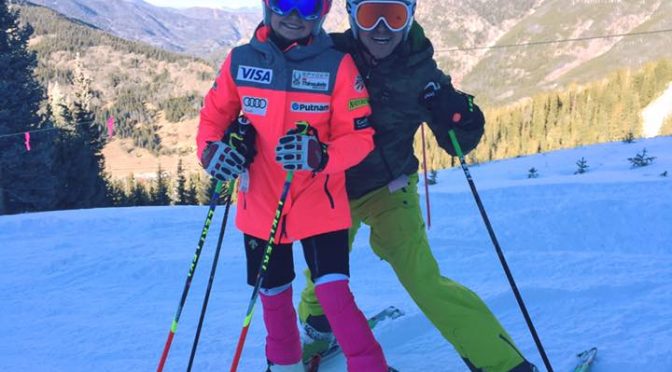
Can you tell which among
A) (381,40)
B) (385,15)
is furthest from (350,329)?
(385,15)

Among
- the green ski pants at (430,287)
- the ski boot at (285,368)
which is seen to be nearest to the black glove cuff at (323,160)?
the green ski pants at (430,287)

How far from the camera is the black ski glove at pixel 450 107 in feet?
8.16

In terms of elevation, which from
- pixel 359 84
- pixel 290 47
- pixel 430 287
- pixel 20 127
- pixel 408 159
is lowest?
pixel 430 287

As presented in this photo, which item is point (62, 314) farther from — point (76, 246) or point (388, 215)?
point (388, 215)

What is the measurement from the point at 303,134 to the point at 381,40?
69cm

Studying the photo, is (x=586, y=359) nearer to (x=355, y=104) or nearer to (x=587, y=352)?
(x=587, y=352)

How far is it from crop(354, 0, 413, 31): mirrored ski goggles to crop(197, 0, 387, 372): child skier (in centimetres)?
22

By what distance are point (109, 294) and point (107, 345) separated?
100 cm

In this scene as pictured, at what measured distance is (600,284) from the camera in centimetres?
346

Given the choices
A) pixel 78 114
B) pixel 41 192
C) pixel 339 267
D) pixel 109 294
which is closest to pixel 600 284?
pixel 339 267

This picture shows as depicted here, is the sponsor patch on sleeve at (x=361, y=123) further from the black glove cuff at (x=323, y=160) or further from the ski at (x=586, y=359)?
the ski at (x=586, y=359)

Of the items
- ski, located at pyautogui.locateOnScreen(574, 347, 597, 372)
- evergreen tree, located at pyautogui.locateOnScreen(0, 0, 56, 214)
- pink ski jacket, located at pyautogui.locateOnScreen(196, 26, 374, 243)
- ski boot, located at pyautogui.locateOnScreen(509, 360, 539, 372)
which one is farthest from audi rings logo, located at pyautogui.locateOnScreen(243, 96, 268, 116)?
evergreen tree, located at pyautogui.locateOnScreen(0, 0, 56, 214)

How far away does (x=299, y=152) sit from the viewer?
220 cm

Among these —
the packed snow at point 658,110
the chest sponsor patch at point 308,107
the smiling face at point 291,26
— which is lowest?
the chest sponsor patch at point 308,107
